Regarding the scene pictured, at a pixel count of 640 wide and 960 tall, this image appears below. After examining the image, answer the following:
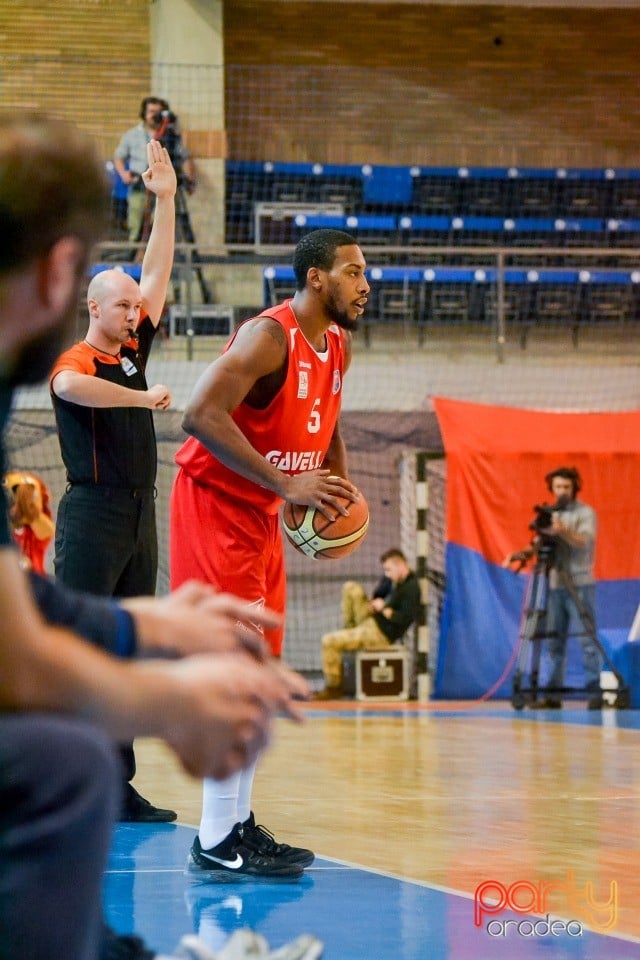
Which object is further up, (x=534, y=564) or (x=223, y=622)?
(x=223, y=622)

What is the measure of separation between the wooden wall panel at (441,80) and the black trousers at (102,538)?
1345cm

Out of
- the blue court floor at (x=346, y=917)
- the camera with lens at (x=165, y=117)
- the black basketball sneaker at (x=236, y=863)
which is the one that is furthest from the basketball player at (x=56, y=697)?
the camera with lens at (x=165, y=117)

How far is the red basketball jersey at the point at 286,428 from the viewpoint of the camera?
4348mm

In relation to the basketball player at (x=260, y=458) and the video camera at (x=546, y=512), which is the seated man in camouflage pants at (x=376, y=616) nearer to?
the video camera at (x=546, y=512)

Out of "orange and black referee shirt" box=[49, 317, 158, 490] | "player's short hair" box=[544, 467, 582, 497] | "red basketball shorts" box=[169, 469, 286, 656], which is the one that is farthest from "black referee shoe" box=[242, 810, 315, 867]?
"player's short hair" box=[544, 467, 582, 497]

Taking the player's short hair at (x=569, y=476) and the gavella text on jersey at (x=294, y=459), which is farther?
the player's short hair at (x=569, y=476)

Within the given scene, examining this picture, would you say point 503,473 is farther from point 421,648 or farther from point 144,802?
point 144,802

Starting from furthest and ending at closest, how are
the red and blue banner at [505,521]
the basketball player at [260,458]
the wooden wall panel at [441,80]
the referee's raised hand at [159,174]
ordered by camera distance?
1. the wooden wall panel at [441,80]
2. the red and blue banner at [505,521]
3. the referee's raised hand at [159,174]
4. the basketball player at [260,458]

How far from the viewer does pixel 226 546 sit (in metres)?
4.29

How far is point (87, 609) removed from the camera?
1725 mm

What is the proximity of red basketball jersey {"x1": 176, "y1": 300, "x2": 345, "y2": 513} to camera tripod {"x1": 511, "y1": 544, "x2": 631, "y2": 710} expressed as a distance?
23.4ft

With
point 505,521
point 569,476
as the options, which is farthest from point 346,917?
point 505,521

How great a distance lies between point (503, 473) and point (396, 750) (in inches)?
203

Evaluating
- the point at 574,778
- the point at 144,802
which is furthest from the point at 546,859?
the point at 574,778
